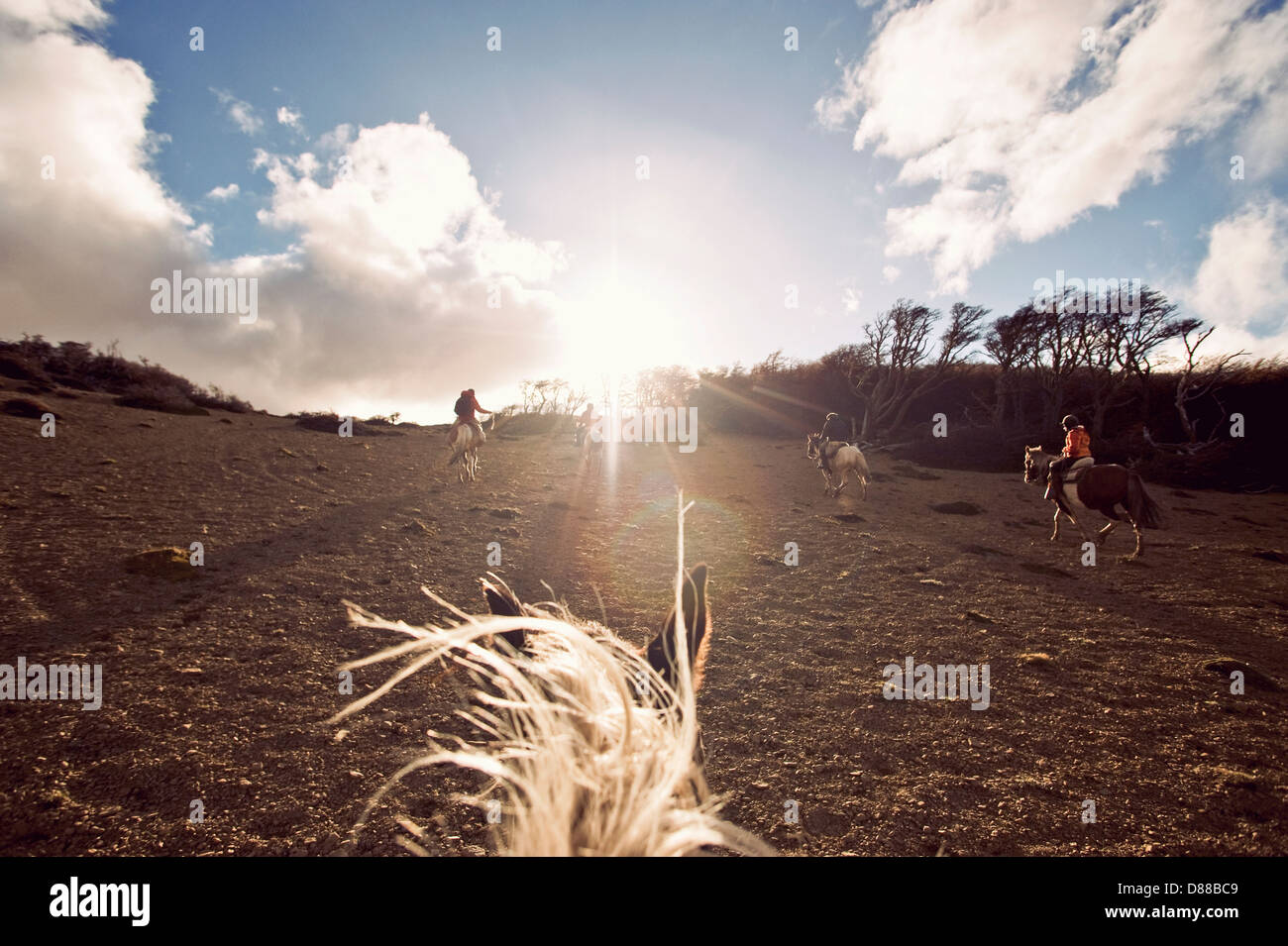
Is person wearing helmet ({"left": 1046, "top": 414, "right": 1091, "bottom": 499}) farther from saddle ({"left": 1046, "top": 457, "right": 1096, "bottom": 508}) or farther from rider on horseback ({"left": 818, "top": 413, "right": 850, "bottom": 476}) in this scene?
rider on horseback ({"left": 818, "top": 413, "right": 850, "bottom": 476})

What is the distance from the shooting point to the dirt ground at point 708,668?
2141mm

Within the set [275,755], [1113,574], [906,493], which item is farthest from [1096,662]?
[906,493]

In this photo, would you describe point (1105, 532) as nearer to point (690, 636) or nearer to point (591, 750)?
point (690, 636)

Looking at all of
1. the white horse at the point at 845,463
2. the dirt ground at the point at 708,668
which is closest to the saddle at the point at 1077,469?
the dirt ground at the point at 708,668

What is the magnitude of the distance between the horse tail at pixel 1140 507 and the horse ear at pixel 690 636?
9.72 metres

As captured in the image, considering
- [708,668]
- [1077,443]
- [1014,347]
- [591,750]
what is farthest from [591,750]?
[1014,347]

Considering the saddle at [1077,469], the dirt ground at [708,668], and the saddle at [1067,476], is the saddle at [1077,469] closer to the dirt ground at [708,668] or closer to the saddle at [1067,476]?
the saddle at [1067,476]

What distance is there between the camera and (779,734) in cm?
288

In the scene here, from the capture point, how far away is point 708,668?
3730mm

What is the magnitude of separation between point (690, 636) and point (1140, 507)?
9.84m

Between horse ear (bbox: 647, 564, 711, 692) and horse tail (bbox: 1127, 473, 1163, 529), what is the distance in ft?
31.9

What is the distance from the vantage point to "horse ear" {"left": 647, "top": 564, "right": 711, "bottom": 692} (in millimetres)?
986

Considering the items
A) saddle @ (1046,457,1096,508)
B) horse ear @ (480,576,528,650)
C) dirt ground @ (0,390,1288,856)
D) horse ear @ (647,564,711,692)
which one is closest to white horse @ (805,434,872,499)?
dirt ground @ (0,390,1288,856)
